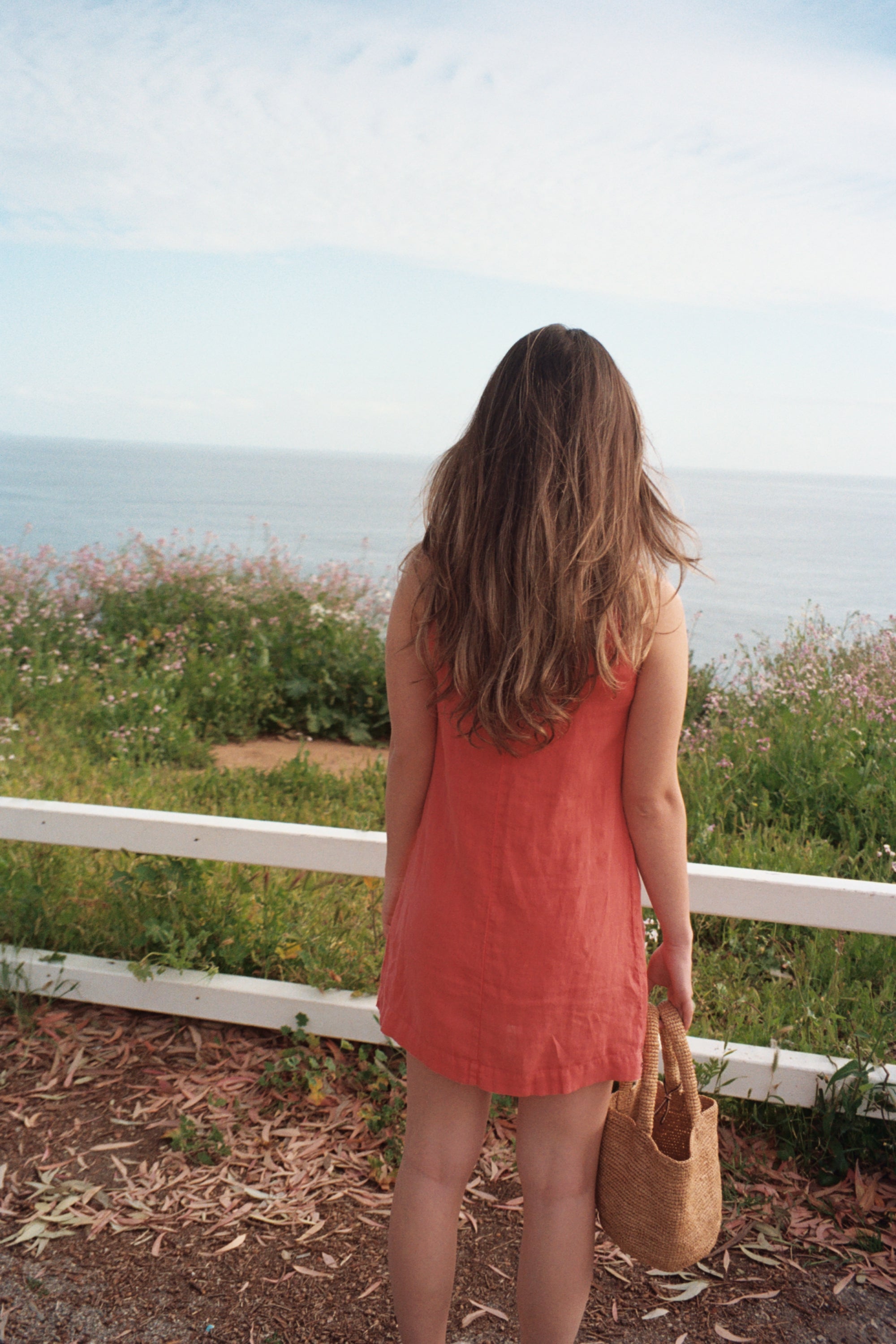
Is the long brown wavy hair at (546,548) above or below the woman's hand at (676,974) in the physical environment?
above

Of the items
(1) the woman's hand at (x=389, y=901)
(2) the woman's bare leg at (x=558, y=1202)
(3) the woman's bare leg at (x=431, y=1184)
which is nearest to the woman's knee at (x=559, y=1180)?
(2) the woman's bare leg at (x=558, y=1202)

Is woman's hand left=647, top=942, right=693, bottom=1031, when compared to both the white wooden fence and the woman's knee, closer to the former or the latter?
the woman's knee

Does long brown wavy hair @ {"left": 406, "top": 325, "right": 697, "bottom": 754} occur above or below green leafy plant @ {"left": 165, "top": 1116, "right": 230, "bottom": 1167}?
above

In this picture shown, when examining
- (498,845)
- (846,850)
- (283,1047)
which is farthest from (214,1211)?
(846,850)

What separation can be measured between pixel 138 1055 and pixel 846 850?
2.86 m

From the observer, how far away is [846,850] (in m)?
3.84

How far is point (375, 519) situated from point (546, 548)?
43.7 ft

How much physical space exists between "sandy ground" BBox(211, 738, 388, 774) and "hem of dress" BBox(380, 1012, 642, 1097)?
349cm

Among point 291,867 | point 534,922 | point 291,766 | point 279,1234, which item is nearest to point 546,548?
point 534,922

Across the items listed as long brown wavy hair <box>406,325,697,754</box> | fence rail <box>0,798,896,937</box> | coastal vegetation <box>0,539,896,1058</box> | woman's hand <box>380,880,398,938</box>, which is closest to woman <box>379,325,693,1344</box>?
long brown wavy hair <box>406,325,697,754</box>

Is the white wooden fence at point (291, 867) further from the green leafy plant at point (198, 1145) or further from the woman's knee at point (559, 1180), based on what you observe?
the woman's knee at point (559, 1180)

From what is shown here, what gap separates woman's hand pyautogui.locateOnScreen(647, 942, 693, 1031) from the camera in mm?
1779

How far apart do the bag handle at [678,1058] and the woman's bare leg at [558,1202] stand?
0.47 ft

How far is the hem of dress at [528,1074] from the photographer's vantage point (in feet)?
5.43
